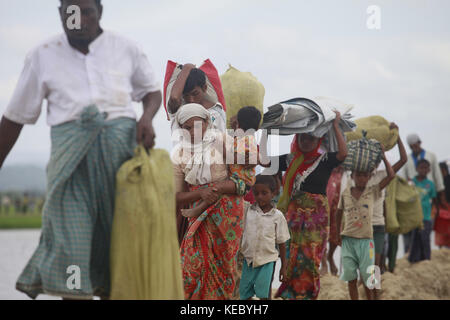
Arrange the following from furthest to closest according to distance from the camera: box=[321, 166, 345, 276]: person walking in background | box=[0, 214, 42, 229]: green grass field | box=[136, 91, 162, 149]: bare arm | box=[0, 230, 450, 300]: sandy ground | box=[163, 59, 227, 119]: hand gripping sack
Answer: box=[0, 214, 42, 229]: green grass field < box=[321, 166, 345, 276]: person walking in background < box=[0, 230, 450, 300]: sandy ground < box=[163, 59, 227, 119]: hand gripping sack < box=[136, 91, 162, 149]: bare arm

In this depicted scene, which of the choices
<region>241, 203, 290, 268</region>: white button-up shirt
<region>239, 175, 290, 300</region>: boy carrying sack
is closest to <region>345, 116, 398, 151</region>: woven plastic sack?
<region>239, 175, 290, 300</region>: boy carrying sack

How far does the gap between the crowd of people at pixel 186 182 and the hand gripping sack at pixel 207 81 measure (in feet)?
0.33

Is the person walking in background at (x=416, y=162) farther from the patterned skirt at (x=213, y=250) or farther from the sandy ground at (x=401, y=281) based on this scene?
the patterned skirt at (x=213, y=250)

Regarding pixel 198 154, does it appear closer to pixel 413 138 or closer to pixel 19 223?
pixel 413 138

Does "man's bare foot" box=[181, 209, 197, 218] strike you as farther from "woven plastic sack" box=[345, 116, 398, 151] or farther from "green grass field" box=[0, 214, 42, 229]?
"green grass field" box=[0, 214, 42, 229]

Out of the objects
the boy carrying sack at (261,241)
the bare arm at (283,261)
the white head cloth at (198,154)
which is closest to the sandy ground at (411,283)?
the bare arm at (283,261)

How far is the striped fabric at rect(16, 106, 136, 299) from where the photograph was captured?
3572 mm

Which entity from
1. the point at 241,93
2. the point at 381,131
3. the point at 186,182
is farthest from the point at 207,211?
the point at 381,131

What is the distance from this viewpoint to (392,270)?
10.3m

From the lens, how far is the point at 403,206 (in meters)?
9.82

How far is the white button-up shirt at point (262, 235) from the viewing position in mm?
6100

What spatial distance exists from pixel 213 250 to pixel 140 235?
146 centimetres
